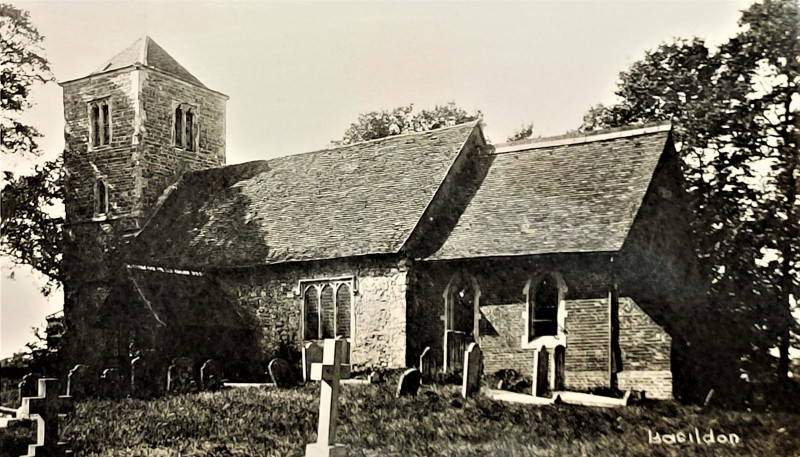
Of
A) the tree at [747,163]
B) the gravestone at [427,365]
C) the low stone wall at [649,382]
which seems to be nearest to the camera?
the tree at [747,163]

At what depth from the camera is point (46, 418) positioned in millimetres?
5820

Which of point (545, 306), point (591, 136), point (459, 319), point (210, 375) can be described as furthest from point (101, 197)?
point (591, 136)

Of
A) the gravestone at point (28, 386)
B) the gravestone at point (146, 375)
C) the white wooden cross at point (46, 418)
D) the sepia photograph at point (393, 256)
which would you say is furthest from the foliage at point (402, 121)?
the gravestone at point (28, 386)

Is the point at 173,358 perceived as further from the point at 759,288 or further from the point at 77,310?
the point at 759,288

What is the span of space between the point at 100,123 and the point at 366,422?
3.69 m

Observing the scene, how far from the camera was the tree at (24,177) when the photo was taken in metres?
6.47

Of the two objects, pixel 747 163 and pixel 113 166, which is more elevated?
pixel 113 166

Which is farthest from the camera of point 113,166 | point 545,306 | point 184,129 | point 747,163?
point 184,129

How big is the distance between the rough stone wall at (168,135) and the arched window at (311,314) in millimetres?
1411

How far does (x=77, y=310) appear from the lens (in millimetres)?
6605

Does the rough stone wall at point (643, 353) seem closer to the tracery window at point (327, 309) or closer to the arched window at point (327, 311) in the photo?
the tracery window at point (327, 309)

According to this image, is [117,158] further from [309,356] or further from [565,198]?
[565,198]

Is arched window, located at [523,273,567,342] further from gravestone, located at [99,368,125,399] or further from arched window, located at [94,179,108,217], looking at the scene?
arched window, located at [94,179,108,217]

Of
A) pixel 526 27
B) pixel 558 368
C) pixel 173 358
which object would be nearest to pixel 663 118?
pixel 526 27
